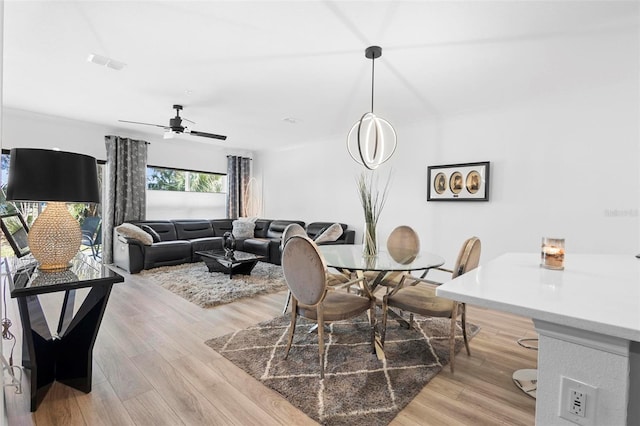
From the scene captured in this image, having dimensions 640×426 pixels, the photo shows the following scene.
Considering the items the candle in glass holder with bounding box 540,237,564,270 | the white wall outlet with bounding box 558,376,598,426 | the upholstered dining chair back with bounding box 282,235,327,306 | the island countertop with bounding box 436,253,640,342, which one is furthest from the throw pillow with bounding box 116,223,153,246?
the white wall outlet with bounding box 558,376,598,426

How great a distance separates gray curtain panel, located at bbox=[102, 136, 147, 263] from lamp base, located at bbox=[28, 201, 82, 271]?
13.5 feet

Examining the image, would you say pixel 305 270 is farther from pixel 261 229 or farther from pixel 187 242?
pixel 261 229

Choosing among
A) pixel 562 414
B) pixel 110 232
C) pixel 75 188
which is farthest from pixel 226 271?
pixel 562 414

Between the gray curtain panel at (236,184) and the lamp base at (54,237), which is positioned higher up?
the gray curtain panel at (236,184)

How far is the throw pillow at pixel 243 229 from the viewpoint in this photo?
247 inches

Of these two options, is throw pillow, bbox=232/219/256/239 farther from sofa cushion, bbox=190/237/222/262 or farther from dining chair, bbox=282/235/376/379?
dining chair, bbox=282/235/376/379

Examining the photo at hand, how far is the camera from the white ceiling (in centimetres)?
208

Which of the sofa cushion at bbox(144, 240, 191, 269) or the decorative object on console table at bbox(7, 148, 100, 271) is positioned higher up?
the decorative object on console table at bbox(7, 148, 100, 271)

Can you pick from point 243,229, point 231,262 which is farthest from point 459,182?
point 243,229

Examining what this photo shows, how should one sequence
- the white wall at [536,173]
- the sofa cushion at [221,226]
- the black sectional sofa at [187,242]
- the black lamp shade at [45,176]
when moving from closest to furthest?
the black lamp shade at [45,176] < the white wall at [536,173] < the black sectional sofa at [187,242] < the sofa cushion at [221,226]

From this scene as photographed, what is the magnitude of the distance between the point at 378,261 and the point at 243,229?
4334 mm

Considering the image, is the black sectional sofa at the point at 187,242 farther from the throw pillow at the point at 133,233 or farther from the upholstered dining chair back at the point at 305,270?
the upholstered dining chair back at the point at 305,270

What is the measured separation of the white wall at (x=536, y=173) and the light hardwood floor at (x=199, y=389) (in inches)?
56.2

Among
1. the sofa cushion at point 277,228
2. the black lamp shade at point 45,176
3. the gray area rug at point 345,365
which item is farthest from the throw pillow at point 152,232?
the black lamp shade at point 45,176
